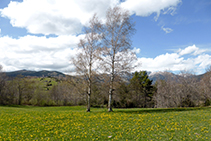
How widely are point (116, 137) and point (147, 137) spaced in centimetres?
219

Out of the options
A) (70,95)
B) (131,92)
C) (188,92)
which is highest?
(188,92)

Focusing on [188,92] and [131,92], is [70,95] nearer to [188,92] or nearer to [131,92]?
[131,92]

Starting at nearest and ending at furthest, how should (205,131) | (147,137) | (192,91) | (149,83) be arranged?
(147,137) < (205,131) < (192,91) < (149,83)

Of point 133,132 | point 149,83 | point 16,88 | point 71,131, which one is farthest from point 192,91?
point 16,88

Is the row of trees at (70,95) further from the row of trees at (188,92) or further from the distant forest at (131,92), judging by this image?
the row of trees at (188,92)

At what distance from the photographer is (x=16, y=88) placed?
61.7m

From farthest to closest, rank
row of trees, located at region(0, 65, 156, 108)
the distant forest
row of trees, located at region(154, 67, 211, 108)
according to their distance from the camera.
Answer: row of trees, located at region(0, 65, 156, 108) < row of trees, located at region(154, 67, 211, 108) < the distant forest

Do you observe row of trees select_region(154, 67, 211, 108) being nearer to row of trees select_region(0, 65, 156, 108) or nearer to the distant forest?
the distant forest

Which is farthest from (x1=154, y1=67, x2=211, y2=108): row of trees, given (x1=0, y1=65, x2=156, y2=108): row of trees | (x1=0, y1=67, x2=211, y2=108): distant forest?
(x1=0, y1=65, x2=156, y2=108): row of trees

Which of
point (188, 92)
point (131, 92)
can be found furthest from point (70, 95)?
point (188, 92)

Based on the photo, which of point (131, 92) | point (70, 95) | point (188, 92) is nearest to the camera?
point (188, 92)

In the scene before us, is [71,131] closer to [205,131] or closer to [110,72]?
[205,131]

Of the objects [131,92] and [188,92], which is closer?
[188,92]

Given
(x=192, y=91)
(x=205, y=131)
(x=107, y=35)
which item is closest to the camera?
(x=205, y=131)
